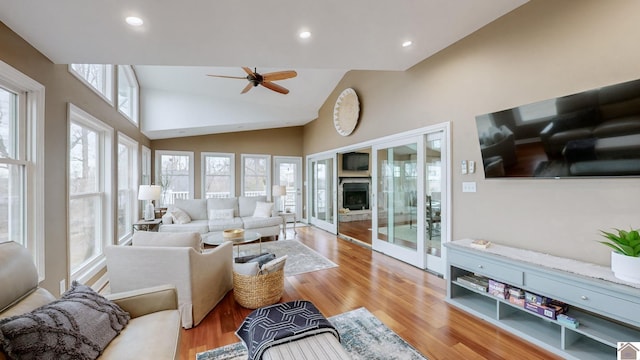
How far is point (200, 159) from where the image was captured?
7.04m

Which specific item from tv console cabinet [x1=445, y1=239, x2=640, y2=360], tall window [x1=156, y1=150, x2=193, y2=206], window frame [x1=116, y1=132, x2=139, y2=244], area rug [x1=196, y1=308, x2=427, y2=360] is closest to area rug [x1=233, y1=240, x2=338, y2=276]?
area rug [x1=196, y1=308, x2=427, y2=360]

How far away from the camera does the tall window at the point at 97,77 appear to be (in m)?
2.88

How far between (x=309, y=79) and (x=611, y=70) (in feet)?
14.4

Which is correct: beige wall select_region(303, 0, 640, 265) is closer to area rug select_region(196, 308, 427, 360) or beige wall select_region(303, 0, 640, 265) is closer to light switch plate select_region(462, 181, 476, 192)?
light switch plate select_region(462, 181, 476, 192)

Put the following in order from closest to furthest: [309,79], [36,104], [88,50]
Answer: [36,104], [88,50], [309,79]

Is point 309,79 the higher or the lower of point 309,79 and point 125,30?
the higher

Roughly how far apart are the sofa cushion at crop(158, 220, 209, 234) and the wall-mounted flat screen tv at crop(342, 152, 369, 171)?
3992 mm

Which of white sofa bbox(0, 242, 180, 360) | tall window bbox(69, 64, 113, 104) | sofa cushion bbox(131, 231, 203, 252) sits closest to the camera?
white sofa bbox(0, 242, 180, 360)

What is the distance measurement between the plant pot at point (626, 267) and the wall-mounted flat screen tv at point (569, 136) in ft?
1.97

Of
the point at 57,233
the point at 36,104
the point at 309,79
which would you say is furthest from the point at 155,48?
the point at 309,79

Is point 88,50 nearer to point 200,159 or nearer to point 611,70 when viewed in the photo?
point 611,70

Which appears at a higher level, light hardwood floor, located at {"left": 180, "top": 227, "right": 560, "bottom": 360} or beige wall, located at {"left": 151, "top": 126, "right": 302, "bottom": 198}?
beige wall, located at {"left": 151, "top": 126, "right": 302, "bottom": 198}

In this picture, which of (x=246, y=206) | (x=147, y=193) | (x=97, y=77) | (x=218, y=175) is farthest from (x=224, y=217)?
(x=97, y=77)

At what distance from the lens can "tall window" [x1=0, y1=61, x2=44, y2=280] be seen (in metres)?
1.97
